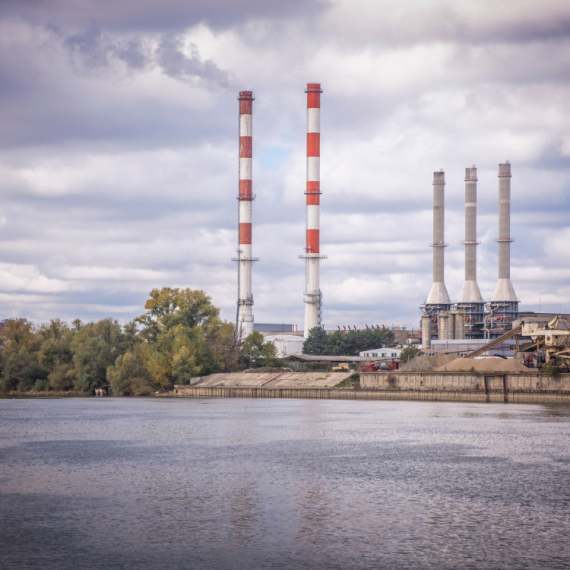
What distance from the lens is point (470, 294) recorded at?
12144 centimetres

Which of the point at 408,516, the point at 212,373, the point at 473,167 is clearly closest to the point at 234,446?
the point at 408,516

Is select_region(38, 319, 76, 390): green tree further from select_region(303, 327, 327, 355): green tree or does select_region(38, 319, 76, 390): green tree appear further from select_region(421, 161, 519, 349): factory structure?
select_region(421, 161, 519, 349): factory structure

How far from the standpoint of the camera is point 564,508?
78.7ft

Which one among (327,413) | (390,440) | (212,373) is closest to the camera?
(390,440)

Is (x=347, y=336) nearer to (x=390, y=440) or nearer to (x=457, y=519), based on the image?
(x=390, y=440)

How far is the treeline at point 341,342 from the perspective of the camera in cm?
13038

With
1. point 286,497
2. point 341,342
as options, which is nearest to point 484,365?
point 341,342

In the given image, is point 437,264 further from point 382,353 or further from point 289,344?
point 289,344

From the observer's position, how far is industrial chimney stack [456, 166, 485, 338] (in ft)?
396

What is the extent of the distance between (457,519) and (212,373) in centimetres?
7987

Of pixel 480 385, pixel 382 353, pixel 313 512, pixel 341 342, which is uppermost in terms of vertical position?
pixel 341 342

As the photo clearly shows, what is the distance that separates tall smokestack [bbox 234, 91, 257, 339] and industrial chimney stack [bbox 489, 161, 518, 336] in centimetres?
3610

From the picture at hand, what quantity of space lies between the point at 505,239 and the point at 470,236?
648 cm

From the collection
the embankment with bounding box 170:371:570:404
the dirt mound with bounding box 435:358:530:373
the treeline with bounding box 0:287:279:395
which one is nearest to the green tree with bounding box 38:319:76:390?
the treeline with bounding box 0:287:279:395
